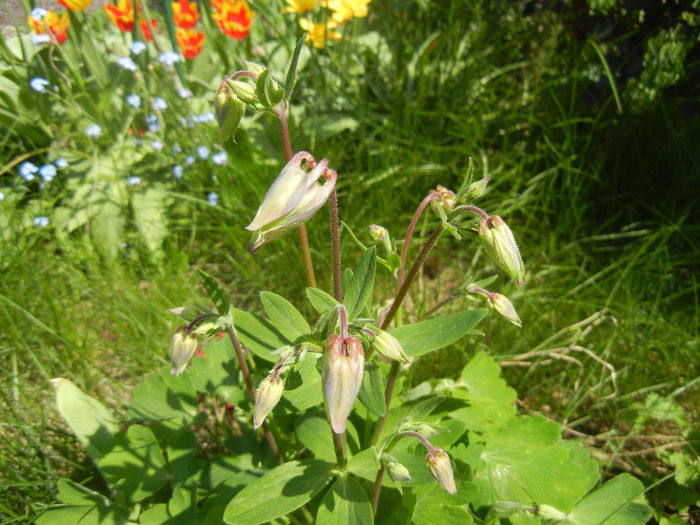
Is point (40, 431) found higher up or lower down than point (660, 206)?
higher up

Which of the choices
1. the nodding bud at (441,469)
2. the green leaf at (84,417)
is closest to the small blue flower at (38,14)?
the green leaf at (84,417)

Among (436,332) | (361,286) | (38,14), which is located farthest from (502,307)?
(38,14)

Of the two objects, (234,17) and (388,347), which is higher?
(234,17)

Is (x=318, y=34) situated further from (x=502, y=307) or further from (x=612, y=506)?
(x=612, y=506)

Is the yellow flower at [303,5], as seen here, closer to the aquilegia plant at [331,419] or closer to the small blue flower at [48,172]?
the small blue flower at [48,172]

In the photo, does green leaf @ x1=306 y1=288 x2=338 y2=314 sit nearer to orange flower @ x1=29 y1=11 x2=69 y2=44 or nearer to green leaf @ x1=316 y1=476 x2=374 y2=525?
green leaf @ x1=316 y1=476 x2=374 y2=525

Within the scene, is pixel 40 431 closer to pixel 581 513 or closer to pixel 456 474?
pixel 456 474

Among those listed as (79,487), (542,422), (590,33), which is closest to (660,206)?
(590,33)
